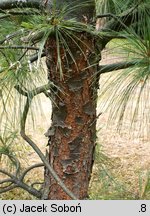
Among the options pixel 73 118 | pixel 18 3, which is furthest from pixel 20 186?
pixel 18 3

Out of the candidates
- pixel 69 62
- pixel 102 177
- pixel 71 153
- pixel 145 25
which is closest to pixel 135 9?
pixel 145 25

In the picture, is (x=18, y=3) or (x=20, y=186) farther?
(x=20, y=186)

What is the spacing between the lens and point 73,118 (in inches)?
26.0

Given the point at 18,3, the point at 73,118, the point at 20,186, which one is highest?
the point at 18,3

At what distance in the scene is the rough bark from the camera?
0.62m

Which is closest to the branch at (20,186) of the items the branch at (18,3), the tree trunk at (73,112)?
the tree trunk at (73,112)

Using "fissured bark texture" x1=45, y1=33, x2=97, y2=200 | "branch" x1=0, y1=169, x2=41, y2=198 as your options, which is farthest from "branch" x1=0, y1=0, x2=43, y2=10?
"branch" x1=0, y1=169, x2=41, y2=198

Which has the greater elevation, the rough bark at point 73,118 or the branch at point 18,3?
the branch at point 18,3

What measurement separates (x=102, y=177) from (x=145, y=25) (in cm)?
43

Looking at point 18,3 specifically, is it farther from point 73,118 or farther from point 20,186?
point 20,186

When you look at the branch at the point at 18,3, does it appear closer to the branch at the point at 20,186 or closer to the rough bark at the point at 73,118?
the rough bark at the point at 73,118

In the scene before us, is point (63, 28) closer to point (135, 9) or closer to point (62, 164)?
point (135, 9)

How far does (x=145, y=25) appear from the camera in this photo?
625 millimetres

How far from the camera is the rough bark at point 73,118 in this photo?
617 millimetres
